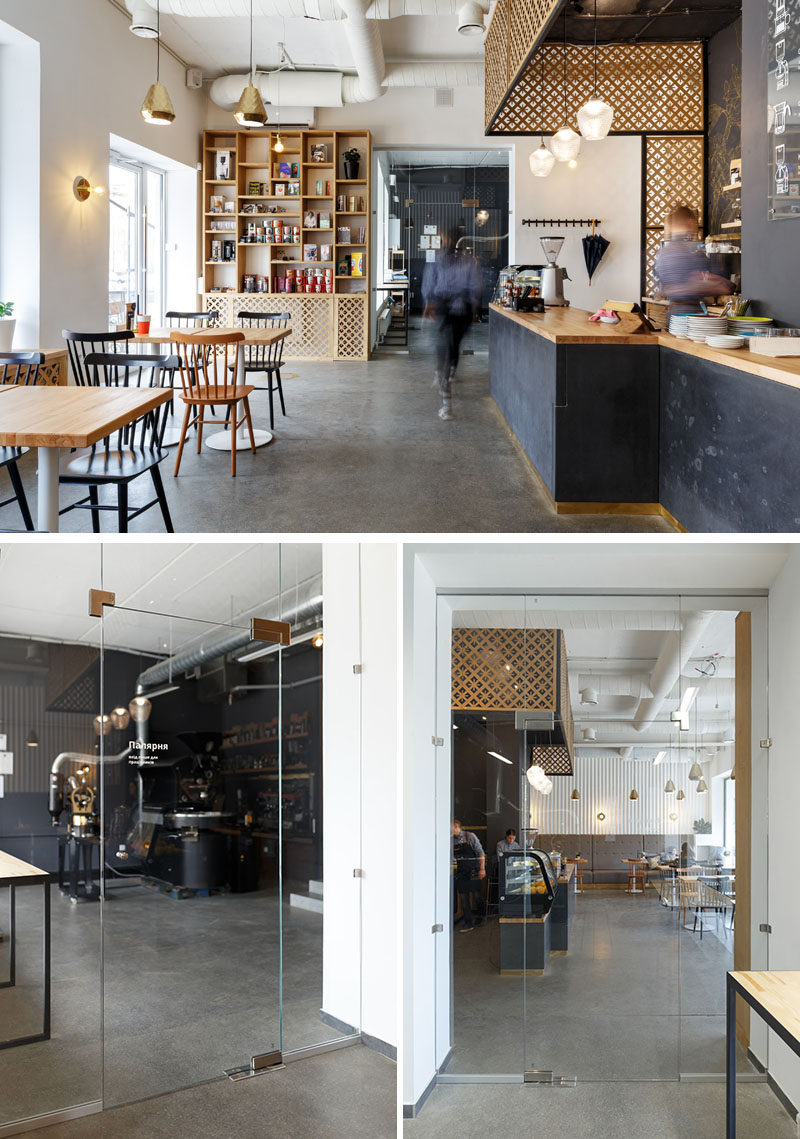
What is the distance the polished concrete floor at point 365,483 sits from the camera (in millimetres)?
5039

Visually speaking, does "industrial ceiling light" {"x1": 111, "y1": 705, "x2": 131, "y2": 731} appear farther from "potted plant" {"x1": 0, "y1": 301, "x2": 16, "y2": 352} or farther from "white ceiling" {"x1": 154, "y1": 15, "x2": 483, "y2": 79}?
"white ceiling" {"x1": 154, "y1": 15, "x2": 483, "y2": 79}

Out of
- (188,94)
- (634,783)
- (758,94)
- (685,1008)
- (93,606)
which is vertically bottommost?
(685,1008)

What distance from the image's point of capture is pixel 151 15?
31.6 feet

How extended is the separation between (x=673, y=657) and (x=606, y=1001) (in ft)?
4.97

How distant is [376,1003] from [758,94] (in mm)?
4729

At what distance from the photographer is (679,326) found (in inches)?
195

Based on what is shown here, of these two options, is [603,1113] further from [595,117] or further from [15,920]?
[595,117]

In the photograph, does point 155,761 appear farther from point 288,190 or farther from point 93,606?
point 288,190

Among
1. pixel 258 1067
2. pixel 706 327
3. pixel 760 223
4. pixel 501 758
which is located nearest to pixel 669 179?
pixel 760 223

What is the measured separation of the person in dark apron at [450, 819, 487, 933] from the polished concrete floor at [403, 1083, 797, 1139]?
772 millimetres

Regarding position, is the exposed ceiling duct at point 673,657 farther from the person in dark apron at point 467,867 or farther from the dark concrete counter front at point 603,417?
the dark concrete counter front at point 603,417

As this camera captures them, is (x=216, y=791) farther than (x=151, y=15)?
No

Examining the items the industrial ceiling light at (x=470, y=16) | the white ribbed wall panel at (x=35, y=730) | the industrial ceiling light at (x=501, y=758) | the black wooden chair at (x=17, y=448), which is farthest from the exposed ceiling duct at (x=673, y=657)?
the industrial ceiling light at (x=470, y=16)

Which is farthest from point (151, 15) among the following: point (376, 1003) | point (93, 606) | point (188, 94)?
point (376, 1003)
